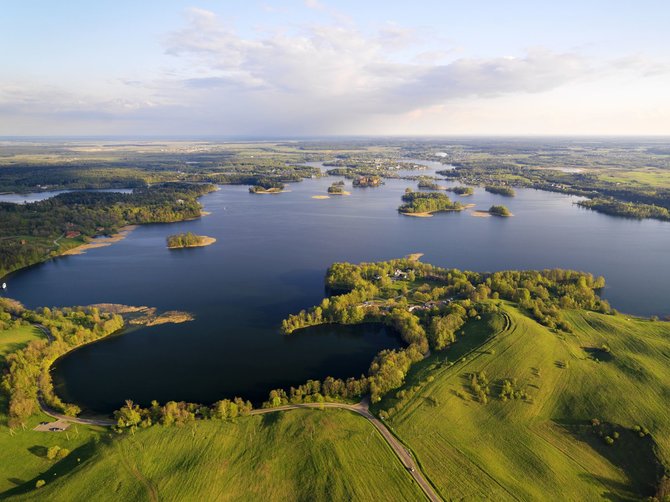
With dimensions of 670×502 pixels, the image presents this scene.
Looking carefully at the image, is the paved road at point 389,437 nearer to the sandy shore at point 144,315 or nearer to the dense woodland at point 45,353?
the dense woodland at point 45,353

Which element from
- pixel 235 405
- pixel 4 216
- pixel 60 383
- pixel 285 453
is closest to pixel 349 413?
pixel 285 453

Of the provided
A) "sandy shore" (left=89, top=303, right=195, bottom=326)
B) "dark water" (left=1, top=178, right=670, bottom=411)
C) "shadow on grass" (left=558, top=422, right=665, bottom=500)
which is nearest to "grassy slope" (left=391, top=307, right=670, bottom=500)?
"shadow on grass" (left=558, top=422, right=665, bottom=500)

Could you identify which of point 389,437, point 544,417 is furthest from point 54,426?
point 544,417

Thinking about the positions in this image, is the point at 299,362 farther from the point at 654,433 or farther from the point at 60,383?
the point at 654,433

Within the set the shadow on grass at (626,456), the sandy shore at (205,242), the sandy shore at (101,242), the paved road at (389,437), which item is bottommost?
the shadow on grass at (626,456)

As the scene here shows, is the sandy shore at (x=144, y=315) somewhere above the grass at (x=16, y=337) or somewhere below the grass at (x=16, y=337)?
below

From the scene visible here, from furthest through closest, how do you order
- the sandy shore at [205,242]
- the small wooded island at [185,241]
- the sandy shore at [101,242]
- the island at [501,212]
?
the island at [501,212]
the sandy shore at [205,242]
the small wooded island at [185,241]
the sandy shore at [101,242]

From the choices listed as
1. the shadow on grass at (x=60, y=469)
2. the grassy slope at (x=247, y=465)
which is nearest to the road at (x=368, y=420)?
the grassy slope at (x=247, y=465)
